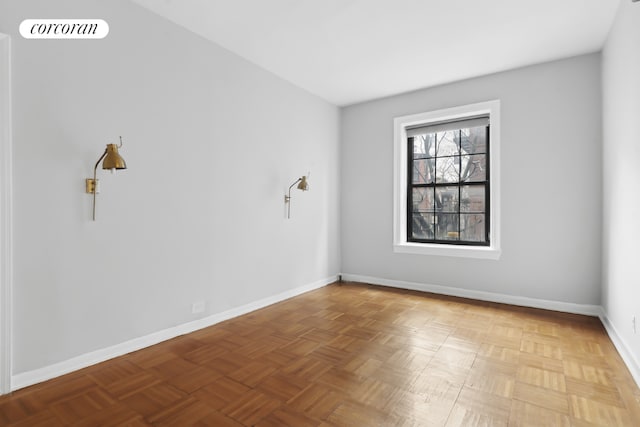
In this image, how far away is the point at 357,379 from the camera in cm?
224

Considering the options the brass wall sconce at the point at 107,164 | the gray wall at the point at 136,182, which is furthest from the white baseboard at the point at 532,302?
the brass wall sconce at the point at 107,164

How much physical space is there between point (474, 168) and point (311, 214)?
90.3 inches

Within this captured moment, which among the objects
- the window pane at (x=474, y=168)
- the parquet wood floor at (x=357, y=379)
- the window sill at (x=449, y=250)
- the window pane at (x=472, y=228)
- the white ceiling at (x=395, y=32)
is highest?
the white ceiling at (x=395, y=32)

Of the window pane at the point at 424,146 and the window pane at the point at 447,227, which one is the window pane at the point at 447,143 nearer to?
the window pane at the point at 424,146

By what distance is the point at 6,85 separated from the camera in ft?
6.76

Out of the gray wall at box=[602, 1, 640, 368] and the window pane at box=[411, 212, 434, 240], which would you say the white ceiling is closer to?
the gray wall at box=[602, 1, 640, 368]

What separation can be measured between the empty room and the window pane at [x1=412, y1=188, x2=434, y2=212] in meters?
0.03

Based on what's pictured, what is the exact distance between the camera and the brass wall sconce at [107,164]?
2.33 m

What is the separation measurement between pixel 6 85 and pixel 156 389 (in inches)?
83.2

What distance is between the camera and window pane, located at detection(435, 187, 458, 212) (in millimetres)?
4578

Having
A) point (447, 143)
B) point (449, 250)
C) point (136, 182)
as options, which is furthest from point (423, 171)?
point (136, 182)

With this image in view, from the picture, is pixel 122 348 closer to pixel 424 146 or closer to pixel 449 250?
pixel 449 250

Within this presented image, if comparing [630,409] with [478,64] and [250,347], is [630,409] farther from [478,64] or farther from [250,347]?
[478,64]

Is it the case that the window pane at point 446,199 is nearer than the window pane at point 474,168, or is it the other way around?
the window pane at point 474,168
